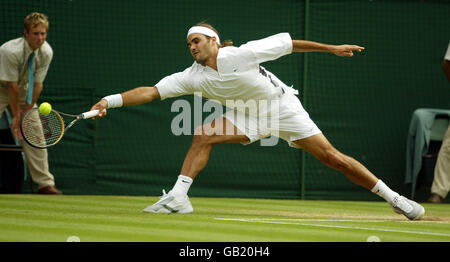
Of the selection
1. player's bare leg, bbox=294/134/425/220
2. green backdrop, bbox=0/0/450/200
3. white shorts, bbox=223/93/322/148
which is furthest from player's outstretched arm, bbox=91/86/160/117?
green backdrop, bbox=0/0/450/200

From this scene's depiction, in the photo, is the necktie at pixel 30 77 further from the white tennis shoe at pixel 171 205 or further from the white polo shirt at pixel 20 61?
the white tennis shoe at pixel 171 205

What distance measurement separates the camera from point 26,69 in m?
8.99

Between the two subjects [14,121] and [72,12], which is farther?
[72,12]

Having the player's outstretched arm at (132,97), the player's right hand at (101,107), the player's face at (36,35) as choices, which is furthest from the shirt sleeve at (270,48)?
the player's face at (36,35)

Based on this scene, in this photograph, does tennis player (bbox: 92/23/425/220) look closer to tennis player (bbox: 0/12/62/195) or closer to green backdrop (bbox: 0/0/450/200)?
tennis player (bbox: 0/12/62/195)

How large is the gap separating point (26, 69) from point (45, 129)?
255 centimetres

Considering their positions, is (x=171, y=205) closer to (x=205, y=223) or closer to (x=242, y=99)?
(x=205, y=223)

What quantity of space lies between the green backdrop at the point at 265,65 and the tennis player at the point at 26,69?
2.31 ft

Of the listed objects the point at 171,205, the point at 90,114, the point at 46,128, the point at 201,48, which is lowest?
the point at 171,205

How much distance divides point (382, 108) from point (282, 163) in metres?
1.59

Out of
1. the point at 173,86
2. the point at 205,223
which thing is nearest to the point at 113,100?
the point at 173,86

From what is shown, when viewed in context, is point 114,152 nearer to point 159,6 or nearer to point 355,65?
point 159,6
